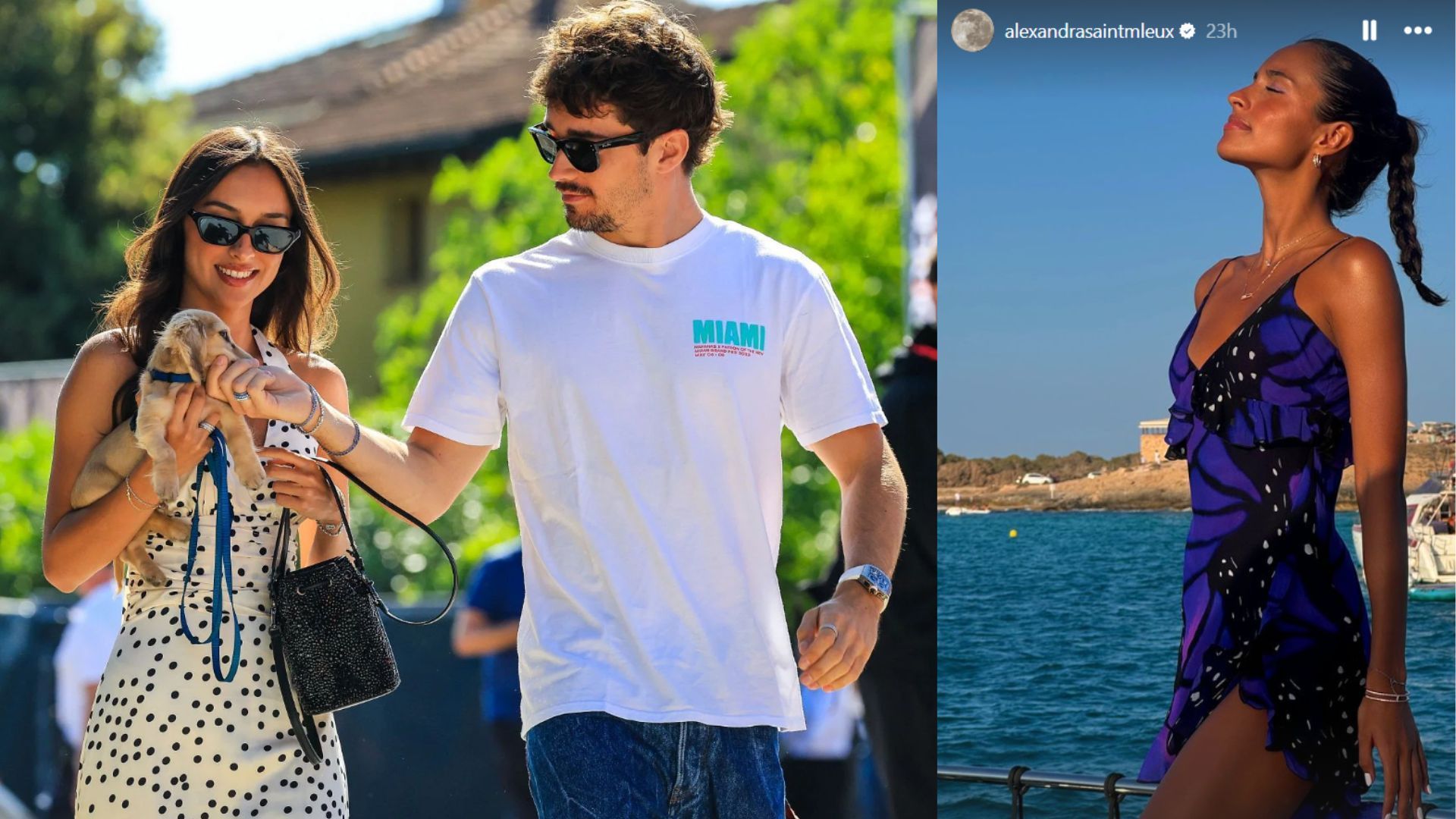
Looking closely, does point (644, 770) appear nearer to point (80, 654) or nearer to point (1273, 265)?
point (1273, 265)

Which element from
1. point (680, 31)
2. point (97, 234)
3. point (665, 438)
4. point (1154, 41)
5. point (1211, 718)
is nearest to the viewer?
point (665, 438)

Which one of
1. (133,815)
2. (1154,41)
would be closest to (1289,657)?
(1154,41)

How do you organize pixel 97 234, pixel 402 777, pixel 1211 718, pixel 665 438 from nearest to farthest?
pixel 665 438 → pixel 1211 718 → pixel 402 777 → pixel 97 234

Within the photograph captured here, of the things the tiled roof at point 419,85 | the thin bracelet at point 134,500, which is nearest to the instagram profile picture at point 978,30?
the thin bracelet at point 134,500

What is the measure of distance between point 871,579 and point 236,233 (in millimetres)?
1539

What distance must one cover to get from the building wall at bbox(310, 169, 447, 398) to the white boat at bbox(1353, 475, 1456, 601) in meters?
11.2

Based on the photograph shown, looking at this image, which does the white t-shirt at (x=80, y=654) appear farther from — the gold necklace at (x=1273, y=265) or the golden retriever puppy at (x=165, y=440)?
the gold necklace at (x=1273, y=265)

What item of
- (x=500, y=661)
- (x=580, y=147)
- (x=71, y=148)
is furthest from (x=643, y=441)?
(x=71, y=148)

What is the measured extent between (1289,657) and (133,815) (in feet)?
7.99

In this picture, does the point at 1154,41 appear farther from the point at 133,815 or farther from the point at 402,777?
the point at 402,777

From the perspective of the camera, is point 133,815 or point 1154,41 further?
point 1154,41

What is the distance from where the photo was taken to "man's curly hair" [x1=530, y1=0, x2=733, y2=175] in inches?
127

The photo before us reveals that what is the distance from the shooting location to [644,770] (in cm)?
302

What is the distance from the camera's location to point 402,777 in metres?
5.49
